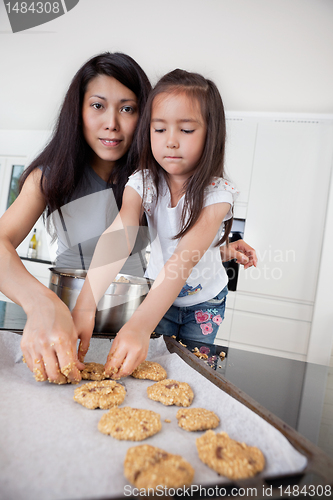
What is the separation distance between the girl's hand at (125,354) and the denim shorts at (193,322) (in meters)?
0.43

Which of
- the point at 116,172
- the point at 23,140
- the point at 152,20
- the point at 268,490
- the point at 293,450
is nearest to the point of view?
the point at 268,490

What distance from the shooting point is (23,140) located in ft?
13.5

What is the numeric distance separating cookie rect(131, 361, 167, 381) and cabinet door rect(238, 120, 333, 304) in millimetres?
2300

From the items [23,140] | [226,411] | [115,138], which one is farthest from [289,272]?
[23,140]

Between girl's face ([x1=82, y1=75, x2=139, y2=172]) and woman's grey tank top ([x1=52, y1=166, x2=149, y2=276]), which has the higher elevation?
girl's face ([x1=82, y1=75, x2=139, y2=172])

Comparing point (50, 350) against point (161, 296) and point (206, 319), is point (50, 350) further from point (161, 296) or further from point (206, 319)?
point (206, 319)

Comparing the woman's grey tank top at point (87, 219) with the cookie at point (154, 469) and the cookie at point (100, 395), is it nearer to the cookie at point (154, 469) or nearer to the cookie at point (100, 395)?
the cookie at point (100, 395)

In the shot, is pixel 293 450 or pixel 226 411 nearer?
pixel 293 450

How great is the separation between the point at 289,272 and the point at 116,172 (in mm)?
2143

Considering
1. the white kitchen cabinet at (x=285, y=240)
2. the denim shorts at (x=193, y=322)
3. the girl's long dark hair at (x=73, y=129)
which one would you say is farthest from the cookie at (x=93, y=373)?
the white kitchen cabinet at (x=285, y=240)

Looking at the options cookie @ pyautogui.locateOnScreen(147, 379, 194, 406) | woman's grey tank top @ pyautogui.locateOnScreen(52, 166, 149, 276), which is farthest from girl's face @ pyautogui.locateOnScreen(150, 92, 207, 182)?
cookie @ pyautogui.locateOnScreen(147, 379, 194, 406)

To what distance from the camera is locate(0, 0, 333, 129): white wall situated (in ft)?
5.99

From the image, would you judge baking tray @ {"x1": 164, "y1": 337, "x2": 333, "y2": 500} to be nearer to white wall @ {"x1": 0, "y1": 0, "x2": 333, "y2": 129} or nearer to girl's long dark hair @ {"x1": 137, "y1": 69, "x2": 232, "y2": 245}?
girl's long dark hair @ {"x1": 137, "y1": 69, "x2": 232, "y2": 245}

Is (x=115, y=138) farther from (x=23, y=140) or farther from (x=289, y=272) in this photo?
(x=23, y=140)
